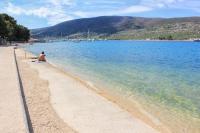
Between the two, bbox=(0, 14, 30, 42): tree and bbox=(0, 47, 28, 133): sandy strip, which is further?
bbox=(0, 14, 30, 42): tree

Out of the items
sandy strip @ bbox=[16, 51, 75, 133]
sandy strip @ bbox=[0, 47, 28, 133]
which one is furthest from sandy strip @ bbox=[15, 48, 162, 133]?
sandy strip @ bbox=[0, 47, 28, 133]

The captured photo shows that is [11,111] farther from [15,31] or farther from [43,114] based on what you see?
[15,31]

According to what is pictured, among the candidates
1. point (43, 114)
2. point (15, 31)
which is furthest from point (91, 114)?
point (15, 31)

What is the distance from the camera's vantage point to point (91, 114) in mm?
14797

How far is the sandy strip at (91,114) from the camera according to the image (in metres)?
12.8

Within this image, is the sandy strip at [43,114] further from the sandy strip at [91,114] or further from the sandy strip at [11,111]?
the sandy strip at [11,111]

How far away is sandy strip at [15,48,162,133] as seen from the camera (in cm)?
1275

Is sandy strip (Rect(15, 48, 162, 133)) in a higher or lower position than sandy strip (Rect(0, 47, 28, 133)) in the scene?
lower

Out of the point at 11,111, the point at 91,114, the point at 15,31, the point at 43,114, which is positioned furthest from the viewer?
the point at 15,31

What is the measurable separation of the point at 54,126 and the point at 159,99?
31.4 feet

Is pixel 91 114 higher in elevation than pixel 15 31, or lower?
lower

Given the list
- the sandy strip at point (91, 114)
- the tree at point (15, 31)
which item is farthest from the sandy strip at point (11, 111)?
the tree at point (15, 31)

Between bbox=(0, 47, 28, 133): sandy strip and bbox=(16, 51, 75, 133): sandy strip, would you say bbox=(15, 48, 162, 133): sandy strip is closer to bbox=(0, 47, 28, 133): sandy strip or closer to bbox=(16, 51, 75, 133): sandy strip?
bbox=(16, 51, 75, 133): sandy strip

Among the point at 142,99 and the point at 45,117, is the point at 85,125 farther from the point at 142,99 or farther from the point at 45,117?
the point at 142,99
